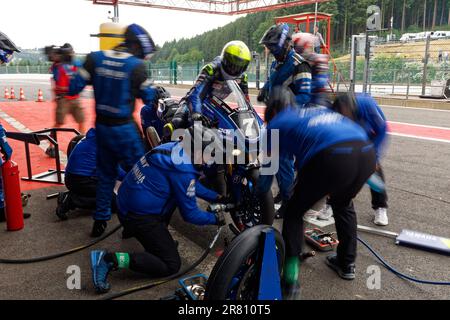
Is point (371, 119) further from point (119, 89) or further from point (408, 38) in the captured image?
point (408, 38)

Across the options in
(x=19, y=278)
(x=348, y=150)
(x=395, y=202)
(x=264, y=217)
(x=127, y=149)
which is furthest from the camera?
(x=395, y=202)

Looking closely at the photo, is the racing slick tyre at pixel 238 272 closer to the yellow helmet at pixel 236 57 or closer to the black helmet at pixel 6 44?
the yellow helmet at pixel 236 57

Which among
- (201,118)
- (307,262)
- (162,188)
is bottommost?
(307,262)

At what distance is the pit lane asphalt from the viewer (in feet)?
10.2

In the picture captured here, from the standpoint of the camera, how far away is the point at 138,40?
12.3ft

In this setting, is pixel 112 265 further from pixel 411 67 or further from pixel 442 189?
pixel 411 67

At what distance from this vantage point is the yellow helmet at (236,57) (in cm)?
379

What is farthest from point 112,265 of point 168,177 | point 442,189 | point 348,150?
point 442,189

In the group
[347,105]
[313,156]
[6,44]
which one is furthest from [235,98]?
[6,44]

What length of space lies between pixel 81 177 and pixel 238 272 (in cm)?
278

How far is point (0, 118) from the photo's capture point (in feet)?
41.4

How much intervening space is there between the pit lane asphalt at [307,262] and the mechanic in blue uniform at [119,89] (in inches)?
37.4

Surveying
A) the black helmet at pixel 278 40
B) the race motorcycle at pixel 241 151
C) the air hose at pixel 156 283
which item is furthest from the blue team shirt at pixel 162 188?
the black helmet at pixel 278 40

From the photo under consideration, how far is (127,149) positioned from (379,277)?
8.52ft
